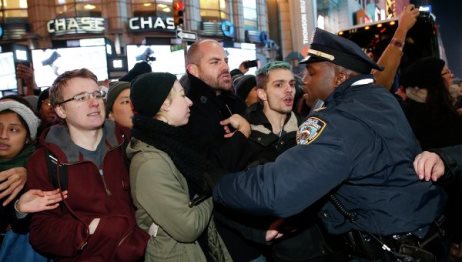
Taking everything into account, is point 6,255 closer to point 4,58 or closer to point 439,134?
point 439,134

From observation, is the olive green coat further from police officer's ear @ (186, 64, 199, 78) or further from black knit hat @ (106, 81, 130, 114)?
black knit hat @ (106, 81, 130, 114)

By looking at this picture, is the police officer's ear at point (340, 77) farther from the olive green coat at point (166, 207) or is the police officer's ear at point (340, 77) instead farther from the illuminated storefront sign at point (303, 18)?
the illuminated storefront sign at point (303, 18)

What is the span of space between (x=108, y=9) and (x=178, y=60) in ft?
21.0

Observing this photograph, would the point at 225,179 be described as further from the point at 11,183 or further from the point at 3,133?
the point at 3,133

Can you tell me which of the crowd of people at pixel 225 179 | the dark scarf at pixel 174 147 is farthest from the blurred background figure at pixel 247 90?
the dark scarf at pixel 174 147

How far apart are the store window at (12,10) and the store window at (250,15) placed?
19.2 meters

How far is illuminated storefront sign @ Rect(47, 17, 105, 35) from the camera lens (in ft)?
89.4

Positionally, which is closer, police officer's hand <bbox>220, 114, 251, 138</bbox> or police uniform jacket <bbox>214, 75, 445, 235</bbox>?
police uniform jacket <bbox>214, 75, 445, 235</bbox>

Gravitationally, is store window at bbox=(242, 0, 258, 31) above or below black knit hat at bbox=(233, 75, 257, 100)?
above

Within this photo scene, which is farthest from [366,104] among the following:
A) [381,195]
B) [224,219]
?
[224,219]

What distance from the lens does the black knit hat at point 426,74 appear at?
4.27 m

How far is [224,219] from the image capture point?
2750 millimetres

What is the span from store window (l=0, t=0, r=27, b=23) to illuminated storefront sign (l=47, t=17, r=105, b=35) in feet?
9.59

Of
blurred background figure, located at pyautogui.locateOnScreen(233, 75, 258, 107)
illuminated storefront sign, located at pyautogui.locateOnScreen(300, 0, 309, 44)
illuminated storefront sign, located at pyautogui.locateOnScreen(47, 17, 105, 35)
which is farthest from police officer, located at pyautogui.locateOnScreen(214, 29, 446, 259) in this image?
illuminated storefront sign, located at pyautogui.locateOnScreen(300, 0, 309, 44)
